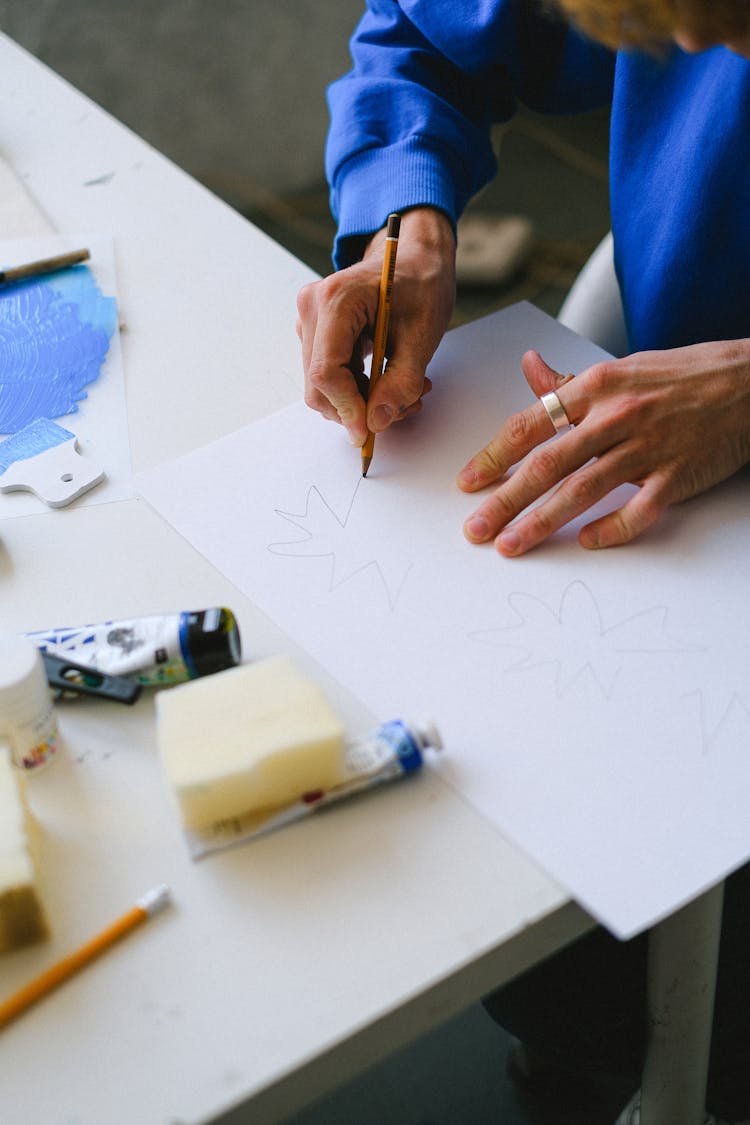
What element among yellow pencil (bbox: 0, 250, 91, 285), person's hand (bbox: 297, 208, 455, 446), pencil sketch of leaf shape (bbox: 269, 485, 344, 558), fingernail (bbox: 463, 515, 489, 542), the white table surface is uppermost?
yellow pencil (bbox: 0, 250, 91, 285)

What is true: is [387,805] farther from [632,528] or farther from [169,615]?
[632,528]

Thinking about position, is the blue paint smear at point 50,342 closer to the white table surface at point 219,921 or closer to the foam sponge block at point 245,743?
the white table surface at point 219,921

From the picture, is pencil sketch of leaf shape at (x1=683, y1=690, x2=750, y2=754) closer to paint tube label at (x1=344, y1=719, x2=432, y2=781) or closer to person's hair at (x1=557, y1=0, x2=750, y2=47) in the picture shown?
paint tube label at (x1=344, y1=719, x2=432, y2=781)

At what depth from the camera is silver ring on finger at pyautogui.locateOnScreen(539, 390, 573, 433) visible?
2.55 ft

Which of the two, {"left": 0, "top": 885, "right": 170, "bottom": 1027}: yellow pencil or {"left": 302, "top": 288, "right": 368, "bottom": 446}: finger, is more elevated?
{"left": 302, "top": 288, "right": 368, "bottom": 446}: finger

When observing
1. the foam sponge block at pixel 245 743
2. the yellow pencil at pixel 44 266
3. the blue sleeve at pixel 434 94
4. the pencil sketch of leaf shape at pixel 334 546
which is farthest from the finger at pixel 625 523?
the yellow pencil at pixel 44 266

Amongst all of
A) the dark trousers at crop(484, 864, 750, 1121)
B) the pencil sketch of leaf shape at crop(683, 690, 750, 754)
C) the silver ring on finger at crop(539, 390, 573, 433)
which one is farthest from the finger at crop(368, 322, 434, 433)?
the dark trousers at crop(484, 864, 750, 1121)

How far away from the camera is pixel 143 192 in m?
1.09

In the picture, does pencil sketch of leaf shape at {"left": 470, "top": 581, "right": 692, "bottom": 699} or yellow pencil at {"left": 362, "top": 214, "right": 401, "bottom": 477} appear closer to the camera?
pencil sketch of leaf shape at {"left": 470, "top": 581, "right": 692, "bottom": 699}

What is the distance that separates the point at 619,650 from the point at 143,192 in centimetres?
75

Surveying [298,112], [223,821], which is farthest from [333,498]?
[298,112]

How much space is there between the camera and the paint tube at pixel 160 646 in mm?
618

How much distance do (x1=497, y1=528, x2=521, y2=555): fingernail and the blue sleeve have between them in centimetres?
36

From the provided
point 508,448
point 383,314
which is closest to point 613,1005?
point 508,448
